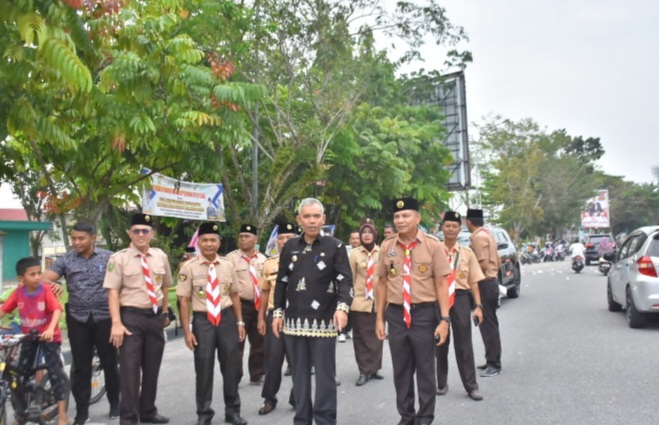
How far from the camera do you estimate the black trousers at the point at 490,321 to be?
292 inches

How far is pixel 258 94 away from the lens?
10359mm

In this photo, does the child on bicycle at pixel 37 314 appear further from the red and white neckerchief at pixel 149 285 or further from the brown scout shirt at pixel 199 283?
the brown scout shirt at pixel 199 283

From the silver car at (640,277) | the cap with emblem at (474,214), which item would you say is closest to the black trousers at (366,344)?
the cap with emblem at (474,214)

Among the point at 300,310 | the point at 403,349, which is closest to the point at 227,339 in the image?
the point at 300,310

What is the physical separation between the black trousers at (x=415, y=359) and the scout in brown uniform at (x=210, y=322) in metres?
1.51

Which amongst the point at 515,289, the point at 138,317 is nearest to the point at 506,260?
the point at 515,289

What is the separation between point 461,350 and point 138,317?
10.3 feet

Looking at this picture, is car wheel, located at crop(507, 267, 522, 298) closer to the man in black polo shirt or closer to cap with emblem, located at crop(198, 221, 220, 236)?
cap with emblem, located at crop(198, 221, 220, 236)

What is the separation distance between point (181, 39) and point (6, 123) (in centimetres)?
291

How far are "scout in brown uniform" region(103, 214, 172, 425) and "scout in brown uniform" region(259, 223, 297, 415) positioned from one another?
3.21 ft

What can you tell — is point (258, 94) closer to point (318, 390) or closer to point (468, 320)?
point (468, 320)

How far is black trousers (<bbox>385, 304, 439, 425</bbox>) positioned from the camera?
514 cm

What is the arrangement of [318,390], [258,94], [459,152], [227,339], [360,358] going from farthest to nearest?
[459,152] < [258,94] < [360,358] < [227,339] < [318,390]

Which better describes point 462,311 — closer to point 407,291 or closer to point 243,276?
point 407,291
